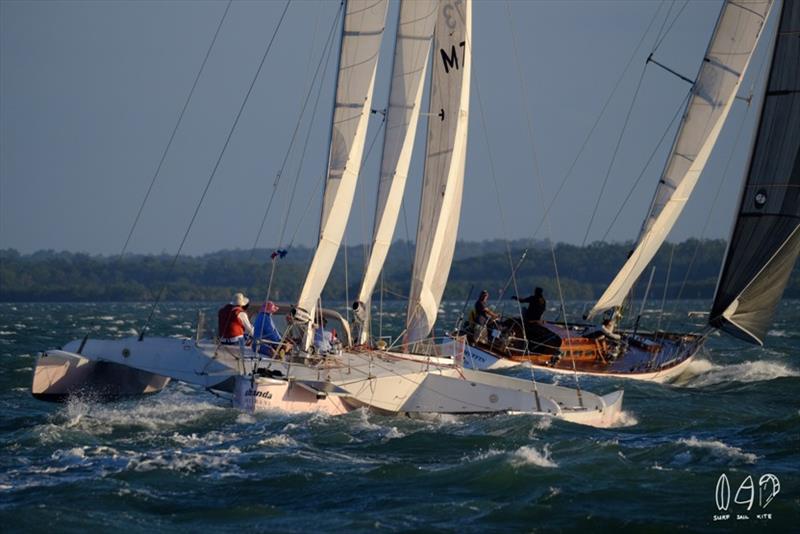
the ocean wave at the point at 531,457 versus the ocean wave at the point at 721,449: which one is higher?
the ocean wave at the point at 721,449

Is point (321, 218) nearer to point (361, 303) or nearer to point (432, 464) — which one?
point (361, 303)

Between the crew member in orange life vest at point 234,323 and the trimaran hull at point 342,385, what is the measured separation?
12.5 inches

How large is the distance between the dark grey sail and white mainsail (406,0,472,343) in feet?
16.9

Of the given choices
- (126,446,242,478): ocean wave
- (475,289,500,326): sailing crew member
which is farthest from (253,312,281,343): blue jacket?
(475,289,500,326): sailing crew member

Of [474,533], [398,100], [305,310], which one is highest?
[398,100]

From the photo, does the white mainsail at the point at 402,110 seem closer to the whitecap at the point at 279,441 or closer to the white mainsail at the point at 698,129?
the whitecap at the point at 279,441

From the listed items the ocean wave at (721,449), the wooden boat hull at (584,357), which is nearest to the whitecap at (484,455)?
the ocean wave at (721,449)

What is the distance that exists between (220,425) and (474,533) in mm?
6644

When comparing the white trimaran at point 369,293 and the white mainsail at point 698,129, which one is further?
the white mainsail at point 698,129

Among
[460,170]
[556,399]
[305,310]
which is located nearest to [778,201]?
[460,170]

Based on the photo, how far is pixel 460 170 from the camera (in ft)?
84.8

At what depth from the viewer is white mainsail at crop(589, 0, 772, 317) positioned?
3178 cm

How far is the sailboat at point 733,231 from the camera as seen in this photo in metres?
25.8

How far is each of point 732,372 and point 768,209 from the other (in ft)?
19.2
